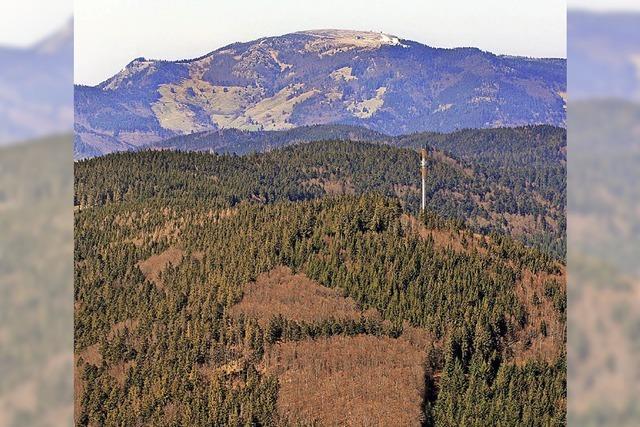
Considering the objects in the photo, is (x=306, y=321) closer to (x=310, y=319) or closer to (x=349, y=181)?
(x=310, y=319)

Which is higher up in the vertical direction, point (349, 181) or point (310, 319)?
point (349, 181)

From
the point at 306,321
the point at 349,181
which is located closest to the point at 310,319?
the point at 306,321

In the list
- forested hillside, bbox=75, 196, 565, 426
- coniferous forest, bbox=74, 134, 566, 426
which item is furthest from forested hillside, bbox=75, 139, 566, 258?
forested hillside, bbox=75, 196, 565, 426

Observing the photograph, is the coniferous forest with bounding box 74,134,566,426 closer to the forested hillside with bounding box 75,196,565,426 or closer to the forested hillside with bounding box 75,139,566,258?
the forested hillside with bounding box 75,196,565,426

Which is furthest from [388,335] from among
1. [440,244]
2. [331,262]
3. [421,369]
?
[440,244]
